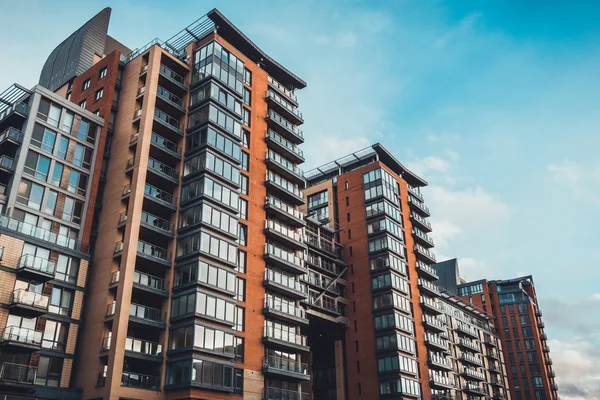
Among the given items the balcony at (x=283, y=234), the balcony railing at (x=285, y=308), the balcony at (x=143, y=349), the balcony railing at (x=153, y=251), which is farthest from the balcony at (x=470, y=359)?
the balcony at (x=143, y=349)

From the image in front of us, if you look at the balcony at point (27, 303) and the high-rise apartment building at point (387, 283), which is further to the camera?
the high-rise apartment building at point (387, 283)

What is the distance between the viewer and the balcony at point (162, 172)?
54941mm

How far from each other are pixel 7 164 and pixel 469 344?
8519 cm

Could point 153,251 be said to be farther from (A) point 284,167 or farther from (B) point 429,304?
(B) point 429,304

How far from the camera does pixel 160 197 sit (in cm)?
5512

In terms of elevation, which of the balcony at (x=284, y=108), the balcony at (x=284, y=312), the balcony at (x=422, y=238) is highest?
the balcony at (x=284, y=108)

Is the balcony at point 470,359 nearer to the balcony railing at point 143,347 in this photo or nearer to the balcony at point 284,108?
the balcony at point 284,108

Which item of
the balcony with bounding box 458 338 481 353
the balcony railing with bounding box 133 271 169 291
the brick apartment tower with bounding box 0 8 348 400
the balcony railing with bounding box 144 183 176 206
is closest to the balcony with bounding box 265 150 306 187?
the brick apartment tower with bounding box 0 8 348 400

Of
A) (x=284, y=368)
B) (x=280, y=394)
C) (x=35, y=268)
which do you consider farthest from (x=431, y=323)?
(x=35, y=268)

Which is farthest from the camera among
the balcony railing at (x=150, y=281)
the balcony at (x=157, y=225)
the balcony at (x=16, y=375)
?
the balcony at (x=157, y=225)

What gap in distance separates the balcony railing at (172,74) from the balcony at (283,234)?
18190 millimetres

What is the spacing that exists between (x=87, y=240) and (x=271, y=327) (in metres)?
20.0

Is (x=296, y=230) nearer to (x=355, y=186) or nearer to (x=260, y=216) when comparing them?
(x=260, y=216)

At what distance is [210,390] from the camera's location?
47.5m
